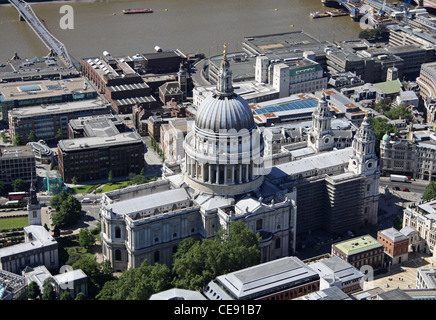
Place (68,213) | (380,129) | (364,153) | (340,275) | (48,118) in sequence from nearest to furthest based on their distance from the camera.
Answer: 1. (340,275)
2. (364,153)
3. (68,213)
4. (380,129)
5. (48,118)

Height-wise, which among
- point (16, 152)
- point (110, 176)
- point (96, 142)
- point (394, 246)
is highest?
point (96, 142)

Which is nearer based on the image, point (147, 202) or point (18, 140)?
point (147, 202)

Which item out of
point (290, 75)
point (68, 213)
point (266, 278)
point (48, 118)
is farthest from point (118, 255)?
point (290, 75)

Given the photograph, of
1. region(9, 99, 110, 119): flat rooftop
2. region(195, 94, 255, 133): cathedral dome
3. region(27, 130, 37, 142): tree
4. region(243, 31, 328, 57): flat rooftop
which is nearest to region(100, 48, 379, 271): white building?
region(195, 94, 255, 133): cathedral dome

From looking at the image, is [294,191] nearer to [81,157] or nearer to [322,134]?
[322,134]

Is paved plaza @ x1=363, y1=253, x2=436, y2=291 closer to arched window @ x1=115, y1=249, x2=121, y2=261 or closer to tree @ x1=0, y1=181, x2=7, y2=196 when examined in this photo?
arched window @ x1=115, y1=249, x2=121, y2=261

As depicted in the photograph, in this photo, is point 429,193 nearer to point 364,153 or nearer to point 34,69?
point 364,153

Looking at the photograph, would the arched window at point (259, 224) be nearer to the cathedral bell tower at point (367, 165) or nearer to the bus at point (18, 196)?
the cathedral bell tower at point (367, 165)
